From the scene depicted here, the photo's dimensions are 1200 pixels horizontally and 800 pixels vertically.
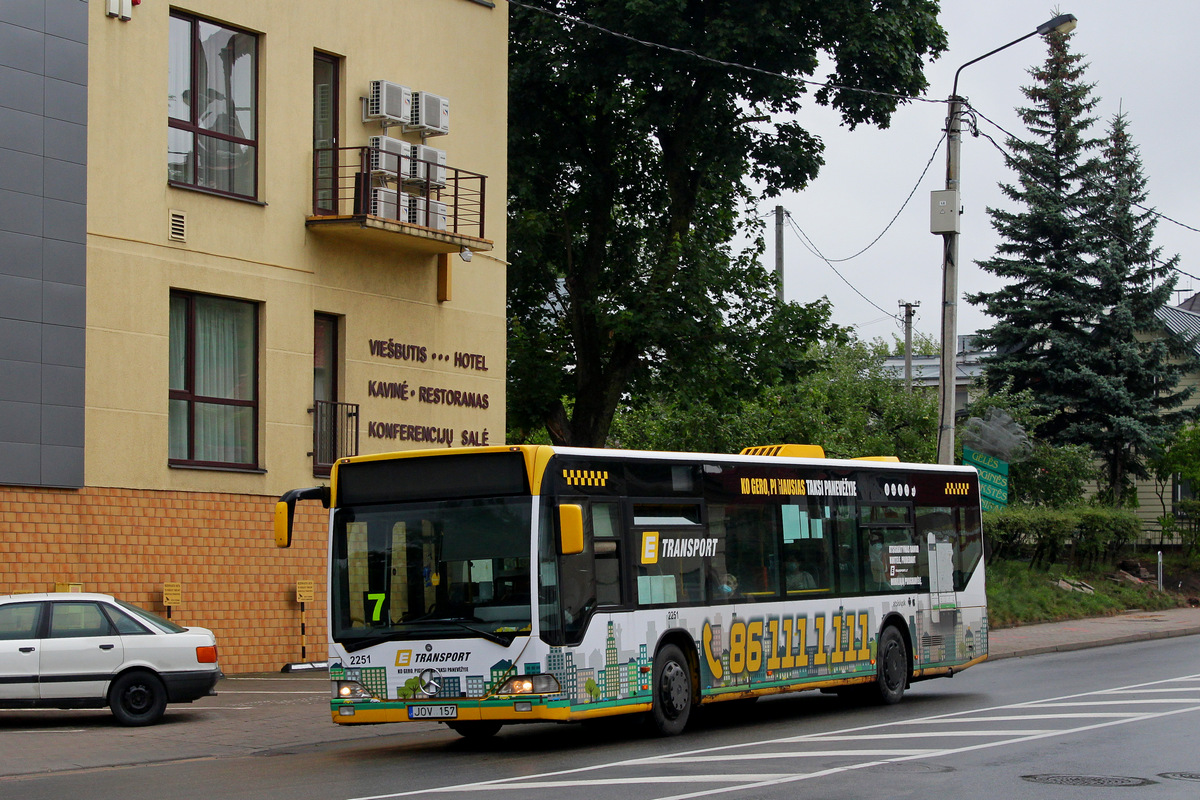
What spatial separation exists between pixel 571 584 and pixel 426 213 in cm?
1114

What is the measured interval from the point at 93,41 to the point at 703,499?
1024cm

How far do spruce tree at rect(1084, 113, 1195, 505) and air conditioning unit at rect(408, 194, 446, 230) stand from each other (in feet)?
86.9

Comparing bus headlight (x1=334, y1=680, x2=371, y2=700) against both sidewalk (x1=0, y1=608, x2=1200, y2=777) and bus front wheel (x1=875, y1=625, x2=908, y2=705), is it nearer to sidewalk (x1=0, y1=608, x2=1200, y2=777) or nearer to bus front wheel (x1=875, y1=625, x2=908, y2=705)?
sidewalk (x1=0, y1=608, x2=1200, y2=777)

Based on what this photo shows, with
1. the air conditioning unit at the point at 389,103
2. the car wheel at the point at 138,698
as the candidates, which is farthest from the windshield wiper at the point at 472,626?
the air conditioning unit at the point at 389,103

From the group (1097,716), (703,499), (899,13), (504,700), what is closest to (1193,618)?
(899,13)

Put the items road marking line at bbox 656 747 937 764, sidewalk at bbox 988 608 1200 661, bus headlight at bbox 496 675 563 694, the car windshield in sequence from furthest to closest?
sidewalk at bbox 988 608 1200 661
the car windshield
bus headlight at bbox 496 675 563 694
road marking line at bbox 656 747 937 764

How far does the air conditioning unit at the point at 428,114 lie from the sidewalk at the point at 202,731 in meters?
8.31

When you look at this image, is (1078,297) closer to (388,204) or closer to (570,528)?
(388,204)

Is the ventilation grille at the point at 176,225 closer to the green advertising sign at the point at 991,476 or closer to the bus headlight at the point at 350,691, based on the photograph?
the bus headlight at the point at 350,691

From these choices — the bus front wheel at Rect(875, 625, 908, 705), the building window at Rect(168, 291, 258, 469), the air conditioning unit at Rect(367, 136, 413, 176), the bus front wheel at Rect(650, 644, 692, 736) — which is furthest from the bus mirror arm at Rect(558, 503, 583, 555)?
the air conditioning unit at Rect(367, 136, 413, 176)

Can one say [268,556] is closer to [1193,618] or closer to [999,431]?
[999,431]

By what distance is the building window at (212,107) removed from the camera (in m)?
20.0

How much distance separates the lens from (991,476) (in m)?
24.0

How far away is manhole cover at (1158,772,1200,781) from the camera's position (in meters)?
10.3
